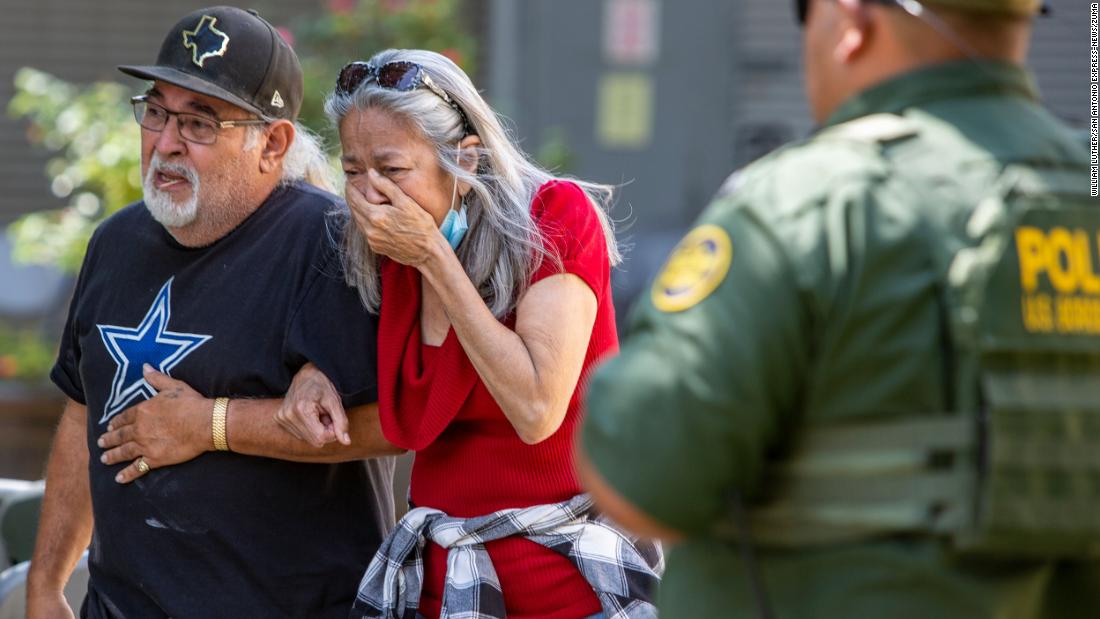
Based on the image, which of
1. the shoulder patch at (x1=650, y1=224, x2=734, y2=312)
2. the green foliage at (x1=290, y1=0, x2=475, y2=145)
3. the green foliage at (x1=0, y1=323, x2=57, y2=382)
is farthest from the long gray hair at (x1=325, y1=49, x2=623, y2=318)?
the green foliage at (x1=290, y1=0, x2=475, y2=145)

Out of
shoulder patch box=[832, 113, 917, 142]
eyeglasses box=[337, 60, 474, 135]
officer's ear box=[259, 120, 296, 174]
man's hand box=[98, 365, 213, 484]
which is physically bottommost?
man's hand box=[98, 365, 213, 484]

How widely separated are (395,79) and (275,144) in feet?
1.76

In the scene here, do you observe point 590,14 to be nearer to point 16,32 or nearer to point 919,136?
point 16,32

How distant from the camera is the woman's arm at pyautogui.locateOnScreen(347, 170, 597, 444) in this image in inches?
97.3

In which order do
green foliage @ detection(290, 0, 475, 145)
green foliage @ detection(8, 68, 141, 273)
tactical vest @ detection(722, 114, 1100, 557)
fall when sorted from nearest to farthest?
tactical vest @ detection(722, 114, 1100, 557) → green foliage @ detection(8, 68, 141, 273) → green foliage @ detection(290, 0, 475, 145)

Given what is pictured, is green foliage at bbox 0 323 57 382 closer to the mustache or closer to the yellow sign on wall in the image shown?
the mustache

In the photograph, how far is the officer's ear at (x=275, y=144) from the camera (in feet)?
10.1

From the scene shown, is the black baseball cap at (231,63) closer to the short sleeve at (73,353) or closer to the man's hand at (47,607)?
the short sleeve at (73,353)

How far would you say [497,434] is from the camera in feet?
8.71

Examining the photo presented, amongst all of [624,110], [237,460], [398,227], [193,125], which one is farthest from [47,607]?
[624,110]

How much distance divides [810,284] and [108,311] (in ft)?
6.09

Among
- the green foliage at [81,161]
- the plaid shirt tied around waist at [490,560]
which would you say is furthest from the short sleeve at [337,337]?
the green foliage at [81,161]

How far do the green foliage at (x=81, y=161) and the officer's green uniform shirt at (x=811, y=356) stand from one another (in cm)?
481

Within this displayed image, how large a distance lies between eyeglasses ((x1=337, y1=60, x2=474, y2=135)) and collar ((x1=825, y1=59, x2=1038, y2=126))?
3.48 ft
